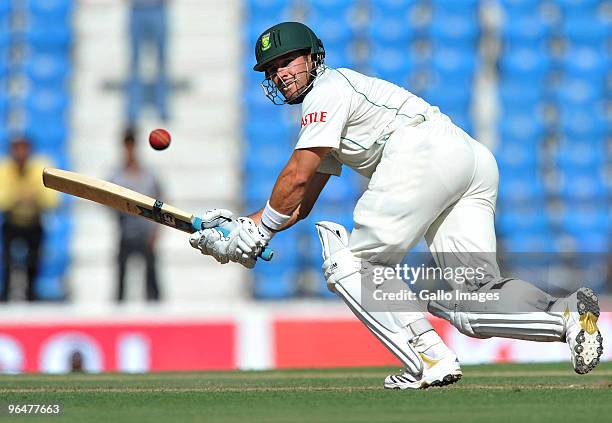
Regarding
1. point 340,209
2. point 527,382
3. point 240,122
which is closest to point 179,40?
point 240,122

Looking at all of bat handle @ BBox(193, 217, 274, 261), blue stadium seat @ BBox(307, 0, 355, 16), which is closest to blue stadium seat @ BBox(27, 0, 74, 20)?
blue stadium seat @ BBox(307, 0, 355, 16)

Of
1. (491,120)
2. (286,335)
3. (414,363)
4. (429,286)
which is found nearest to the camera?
(414,363)

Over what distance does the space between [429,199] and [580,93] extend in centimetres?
594

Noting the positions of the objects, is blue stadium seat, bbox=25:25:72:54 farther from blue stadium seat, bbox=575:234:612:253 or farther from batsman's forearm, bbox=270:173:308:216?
batsman's forearm, bbox=270:173:308:216

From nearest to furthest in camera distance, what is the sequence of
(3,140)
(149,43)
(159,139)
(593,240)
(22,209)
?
1. (159,139)
2. (22,209)
3. (593,240)
4. (3,140)
5. (149,43)

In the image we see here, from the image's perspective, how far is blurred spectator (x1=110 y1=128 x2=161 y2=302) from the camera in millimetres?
7996

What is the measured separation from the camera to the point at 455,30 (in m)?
9.75

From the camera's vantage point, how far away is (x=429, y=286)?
277 inches

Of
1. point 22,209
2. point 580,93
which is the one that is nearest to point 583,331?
point 22,209

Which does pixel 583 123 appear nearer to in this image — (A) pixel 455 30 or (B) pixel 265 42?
(A) pixel 455 30

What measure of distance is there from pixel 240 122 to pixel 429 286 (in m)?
2.94

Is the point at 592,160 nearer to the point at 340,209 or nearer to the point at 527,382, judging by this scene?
the point at 340,209

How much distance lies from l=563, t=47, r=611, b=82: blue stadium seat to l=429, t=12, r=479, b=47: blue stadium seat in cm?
79

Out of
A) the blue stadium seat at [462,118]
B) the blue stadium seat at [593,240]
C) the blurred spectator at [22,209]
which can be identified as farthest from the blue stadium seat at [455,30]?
the blurred spectator at [22,209]
